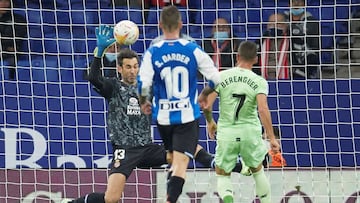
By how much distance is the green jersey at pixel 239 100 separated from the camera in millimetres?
9891

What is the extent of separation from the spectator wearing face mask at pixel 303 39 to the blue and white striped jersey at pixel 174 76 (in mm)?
3556

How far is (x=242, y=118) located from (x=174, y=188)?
4.09ft

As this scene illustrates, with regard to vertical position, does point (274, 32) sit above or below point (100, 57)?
above

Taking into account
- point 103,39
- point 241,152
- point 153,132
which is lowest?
point 241,152

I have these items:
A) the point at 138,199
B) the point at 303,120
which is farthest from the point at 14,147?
the point at 303,120

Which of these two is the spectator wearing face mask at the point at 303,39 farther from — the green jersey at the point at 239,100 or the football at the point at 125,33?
the football at the point at 125,33

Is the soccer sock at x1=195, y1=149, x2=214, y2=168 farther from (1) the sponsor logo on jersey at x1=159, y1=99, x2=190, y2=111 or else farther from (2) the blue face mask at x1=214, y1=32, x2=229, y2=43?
(2) the blue face mask at x1=214, y1=32, x2=229, y2=43

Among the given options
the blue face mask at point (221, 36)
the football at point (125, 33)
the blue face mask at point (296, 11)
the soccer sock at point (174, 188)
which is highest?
the blue face mask at point (296, 11)

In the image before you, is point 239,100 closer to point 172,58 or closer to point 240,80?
point 240,80

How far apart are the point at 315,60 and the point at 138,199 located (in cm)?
261

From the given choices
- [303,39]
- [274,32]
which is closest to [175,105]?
[274,32]

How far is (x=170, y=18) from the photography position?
8.93 metres

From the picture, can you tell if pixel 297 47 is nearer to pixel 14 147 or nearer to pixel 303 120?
pixel 303 120

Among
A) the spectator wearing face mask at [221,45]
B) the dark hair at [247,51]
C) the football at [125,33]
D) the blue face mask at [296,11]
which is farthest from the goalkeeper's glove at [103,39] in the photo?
the blue face mask at [296,11]
